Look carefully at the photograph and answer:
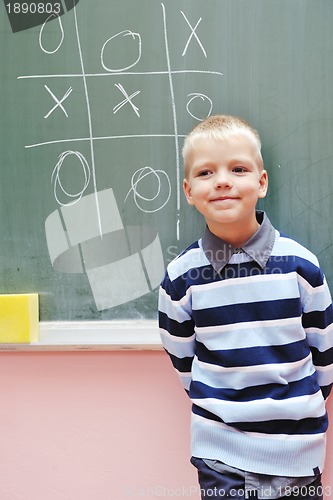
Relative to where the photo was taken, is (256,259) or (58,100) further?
(58,100)

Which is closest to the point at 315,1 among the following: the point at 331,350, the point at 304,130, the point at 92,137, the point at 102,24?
the point at 304,130

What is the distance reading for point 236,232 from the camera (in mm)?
1195

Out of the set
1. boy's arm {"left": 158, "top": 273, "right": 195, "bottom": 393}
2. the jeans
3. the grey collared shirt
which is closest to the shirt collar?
the grey collared shirt

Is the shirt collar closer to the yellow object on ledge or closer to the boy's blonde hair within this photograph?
the boy's blonde hair

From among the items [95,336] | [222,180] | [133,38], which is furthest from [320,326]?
[133,38]

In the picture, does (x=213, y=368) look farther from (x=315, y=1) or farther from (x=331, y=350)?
(x=315, y=1)

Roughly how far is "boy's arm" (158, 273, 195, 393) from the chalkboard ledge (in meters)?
0.09

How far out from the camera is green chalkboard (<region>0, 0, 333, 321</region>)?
51.8 inches

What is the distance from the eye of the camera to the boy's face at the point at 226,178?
3.70 ft

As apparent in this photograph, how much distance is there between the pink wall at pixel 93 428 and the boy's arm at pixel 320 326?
304 millimetres

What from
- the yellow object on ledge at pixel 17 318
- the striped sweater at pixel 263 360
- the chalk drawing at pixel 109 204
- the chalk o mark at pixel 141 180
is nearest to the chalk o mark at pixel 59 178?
the chalk drawing at pixel 109 204

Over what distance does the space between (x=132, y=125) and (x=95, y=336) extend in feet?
1.60

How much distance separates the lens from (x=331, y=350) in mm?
1196

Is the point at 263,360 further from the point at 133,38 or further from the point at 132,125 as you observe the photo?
the point at 133,38
